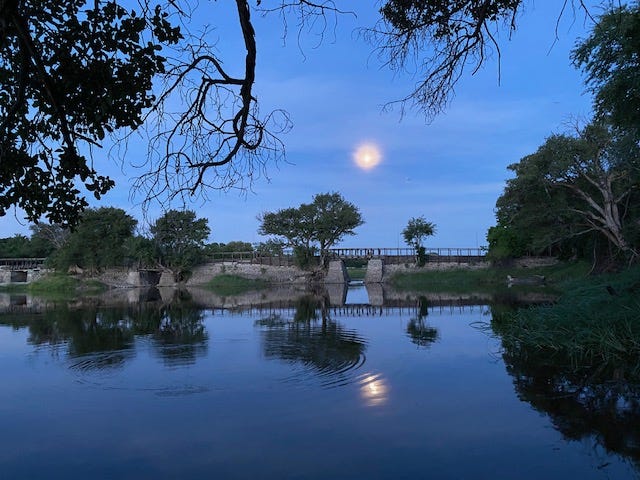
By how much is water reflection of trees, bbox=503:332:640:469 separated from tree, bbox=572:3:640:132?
729cm

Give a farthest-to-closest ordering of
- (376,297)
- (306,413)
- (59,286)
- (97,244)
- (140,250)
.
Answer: (97,244), (140,250), (59,286), (376,297), (306,413)

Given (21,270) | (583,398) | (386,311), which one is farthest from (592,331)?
(21,270)

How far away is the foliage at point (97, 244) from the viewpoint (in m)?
59.5

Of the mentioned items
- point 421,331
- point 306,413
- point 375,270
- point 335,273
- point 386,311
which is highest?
point 375,270

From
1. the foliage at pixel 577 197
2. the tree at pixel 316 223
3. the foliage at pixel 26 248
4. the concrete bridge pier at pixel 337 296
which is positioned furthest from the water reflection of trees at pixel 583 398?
the foliage at pixel 26 248

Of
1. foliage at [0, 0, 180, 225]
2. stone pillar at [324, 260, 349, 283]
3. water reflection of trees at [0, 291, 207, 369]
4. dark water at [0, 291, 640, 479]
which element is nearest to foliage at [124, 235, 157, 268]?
stone pillar at [324, 260, 349, 283]

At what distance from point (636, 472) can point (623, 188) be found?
114 feet

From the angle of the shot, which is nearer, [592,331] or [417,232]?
[592,331]

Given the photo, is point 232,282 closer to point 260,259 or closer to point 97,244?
point 260,259

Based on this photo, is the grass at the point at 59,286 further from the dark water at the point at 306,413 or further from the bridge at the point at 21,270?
the dark water at the point at 306,413

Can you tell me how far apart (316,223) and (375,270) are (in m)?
8.32

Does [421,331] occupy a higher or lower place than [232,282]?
lower

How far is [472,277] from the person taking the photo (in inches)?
2021

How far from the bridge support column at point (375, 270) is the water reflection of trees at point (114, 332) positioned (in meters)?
34.3
